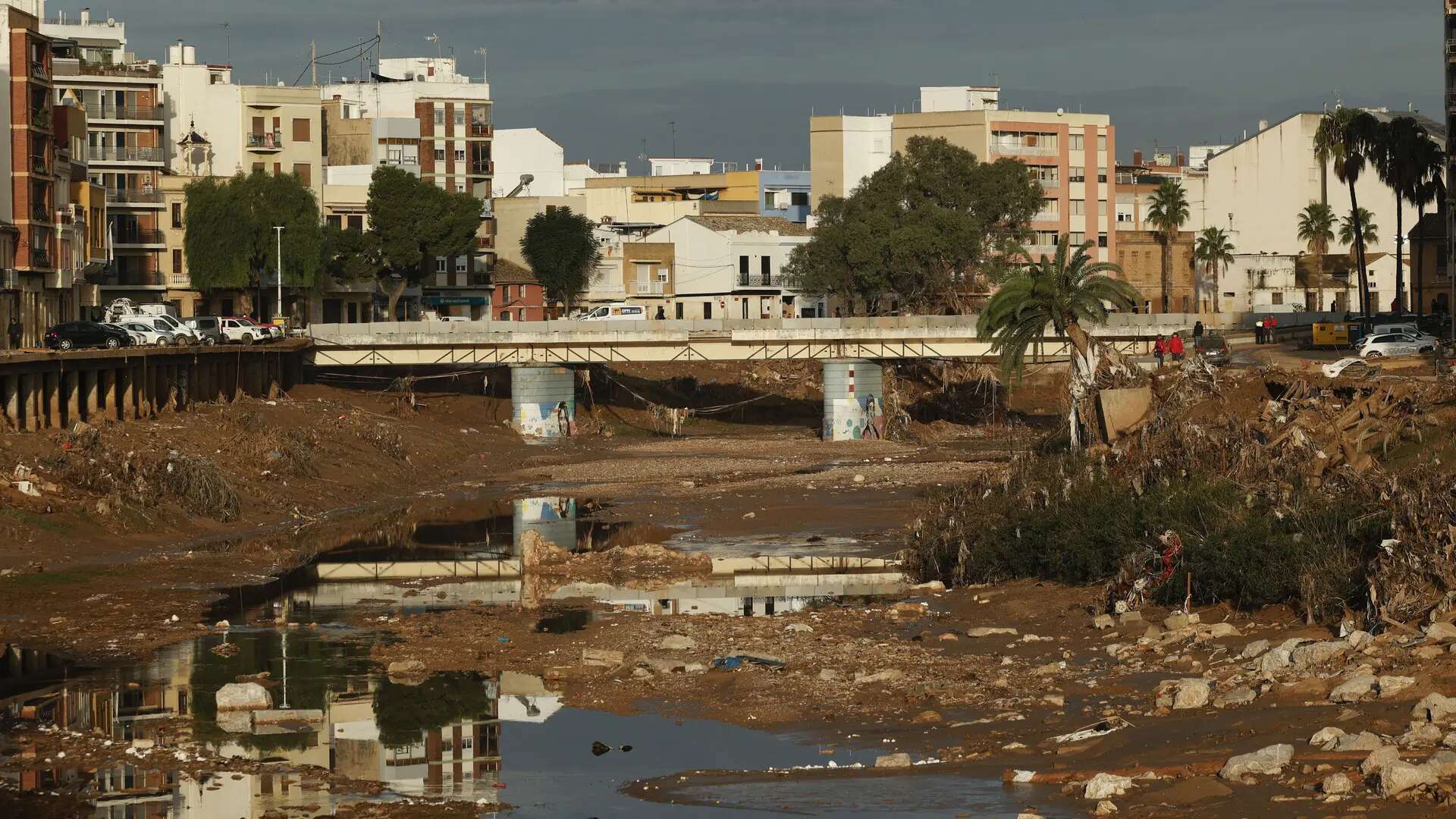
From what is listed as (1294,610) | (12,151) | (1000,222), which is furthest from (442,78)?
(1294,610)

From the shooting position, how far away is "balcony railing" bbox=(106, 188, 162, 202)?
113 meters

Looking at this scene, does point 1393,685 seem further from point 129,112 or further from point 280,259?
point 129,112

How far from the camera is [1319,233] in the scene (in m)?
138

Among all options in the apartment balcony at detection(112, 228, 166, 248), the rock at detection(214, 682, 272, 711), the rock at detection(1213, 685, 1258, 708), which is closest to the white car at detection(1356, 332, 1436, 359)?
the rock at detection(1213, 685, 1258, 708)

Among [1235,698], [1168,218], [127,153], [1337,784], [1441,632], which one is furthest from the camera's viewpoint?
[1168,218]

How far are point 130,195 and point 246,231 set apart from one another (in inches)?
359

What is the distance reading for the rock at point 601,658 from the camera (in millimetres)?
31578

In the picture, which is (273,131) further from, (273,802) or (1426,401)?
(273,802)

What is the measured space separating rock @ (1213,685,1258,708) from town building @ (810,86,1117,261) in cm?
11104

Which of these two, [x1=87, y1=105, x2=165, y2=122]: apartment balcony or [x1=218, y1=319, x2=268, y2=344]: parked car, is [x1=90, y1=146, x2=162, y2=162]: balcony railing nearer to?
[x1=87, y1=105, x2=165, y2=122]: apartment balcony

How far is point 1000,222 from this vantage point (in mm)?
117062

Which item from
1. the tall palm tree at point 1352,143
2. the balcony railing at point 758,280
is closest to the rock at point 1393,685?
the tall palm tree at point 1352,143

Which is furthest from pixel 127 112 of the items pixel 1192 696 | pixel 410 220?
pixel 1192 696

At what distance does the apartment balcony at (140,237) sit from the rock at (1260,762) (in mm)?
102154
